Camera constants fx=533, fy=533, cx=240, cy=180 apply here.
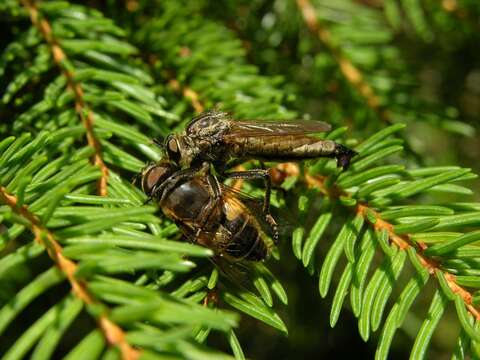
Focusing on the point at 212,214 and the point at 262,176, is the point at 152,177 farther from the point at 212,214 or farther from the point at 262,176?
the point at 262,176

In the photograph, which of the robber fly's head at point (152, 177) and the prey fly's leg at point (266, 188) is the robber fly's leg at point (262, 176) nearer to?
the prey fly's leg at point (266, 188)

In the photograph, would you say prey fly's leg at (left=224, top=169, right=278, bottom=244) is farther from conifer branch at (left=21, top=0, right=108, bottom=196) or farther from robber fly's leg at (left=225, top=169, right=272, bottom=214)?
conifer branch at (left=21, top=0, right=108, bottom=196)

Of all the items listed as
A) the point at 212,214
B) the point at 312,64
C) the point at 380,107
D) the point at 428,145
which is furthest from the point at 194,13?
the point at 428,145

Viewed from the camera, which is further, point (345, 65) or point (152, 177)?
point (345, 65)

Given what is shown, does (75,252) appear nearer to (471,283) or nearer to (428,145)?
(471,283)

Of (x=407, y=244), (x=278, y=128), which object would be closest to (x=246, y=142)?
(x=278, y=128)

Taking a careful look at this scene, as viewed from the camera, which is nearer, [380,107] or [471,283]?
[471,283]
